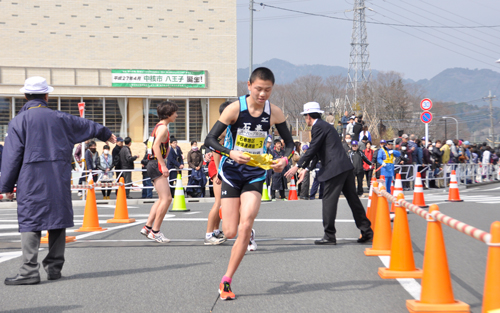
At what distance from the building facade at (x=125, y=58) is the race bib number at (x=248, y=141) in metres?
32.2

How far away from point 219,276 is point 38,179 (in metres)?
2.16

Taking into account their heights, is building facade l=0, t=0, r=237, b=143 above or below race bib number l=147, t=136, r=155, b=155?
above

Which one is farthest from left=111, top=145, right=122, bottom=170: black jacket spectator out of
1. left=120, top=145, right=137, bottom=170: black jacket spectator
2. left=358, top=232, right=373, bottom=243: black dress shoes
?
left=358, top=232, right=373, bottom=243: black dress shoes

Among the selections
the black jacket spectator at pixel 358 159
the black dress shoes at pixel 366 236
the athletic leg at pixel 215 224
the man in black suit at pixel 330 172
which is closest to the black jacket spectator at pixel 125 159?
the black jacket spectator at pixel 358 159

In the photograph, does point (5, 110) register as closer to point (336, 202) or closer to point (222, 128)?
point (336, 202)

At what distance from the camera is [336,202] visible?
8.51m

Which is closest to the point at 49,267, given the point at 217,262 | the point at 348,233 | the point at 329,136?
the point at 217,262

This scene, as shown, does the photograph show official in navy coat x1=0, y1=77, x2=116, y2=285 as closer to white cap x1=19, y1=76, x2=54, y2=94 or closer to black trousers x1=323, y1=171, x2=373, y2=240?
white cap x1=19, y1=76, x2=54, y2=94

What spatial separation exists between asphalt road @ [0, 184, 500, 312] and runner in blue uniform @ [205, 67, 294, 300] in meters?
0.80

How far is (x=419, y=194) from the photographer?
46.4 feet

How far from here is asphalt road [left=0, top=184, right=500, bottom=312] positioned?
5.15m

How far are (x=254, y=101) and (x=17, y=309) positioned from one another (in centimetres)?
280

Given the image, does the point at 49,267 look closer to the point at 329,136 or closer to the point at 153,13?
the point at 329,136

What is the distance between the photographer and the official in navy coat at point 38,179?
603 centimetres
